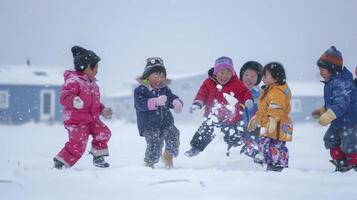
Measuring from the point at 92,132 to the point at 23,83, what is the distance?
94.8 ft

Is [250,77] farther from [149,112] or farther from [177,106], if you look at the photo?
[149,112]

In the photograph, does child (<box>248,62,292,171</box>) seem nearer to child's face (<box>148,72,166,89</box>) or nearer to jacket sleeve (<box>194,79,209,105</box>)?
jacket sleeve (<box>194,79,209,105</box>)

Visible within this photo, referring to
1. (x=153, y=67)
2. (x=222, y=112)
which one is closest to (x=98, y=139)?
(x=153, y=67)

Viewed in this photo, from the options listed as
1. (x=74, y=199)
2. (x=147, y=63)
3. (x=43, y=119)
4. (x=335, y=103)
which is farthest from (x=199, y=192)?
(x=43, y=119)

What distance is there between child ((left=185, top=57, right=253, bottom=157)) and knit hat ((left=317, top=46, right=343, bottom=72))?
113cm

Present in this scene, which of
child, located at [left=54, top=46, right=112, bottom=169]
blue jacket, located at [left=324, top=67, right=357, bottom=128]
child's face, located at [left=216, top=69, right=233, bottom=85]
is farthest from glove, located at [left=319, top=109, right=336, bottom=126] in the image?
child, located at [left=54, top=46, right=112, bottom=169]

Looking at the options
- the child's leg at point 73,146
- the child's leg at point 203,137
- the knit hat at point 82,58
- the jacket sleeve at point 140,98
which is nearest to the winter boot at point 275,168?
the child's leg at point 203,137

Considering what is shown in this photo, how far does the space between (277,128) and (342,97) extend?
3.16ft

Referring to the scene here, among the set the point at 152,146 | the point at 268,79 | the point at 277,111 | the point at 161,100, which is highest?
the point at 268,79

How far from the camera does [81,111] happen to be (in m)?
5.05

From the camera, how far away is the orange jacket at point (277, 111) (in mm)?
4859

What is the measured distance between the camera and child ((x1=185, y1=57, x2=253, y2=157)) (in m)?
5.85

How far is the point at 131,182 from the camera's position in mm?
3336

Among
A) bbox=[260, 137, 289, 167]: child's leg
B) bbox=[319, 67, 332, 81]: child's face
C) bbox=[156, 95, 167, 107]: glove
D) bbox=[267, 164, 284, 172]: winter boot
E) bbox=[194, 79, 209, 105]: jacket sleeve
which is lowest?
bbox=[267, 164, 284, 172]: winter boot
